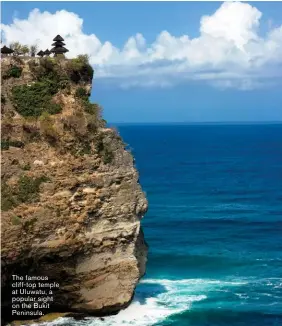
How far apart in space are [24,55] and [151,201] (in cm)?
4289

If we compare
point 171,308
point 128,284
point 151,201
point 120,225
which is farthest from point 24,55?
point 151,201

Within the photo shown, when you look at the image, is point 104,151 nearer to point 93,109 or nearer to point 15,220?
point 93,109

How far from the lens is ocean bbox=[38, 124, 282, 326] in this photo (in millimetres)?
37094

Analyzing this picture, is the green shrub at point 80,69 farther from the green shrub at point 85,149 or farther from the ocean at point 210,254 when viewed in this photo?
the ocean at point 210,254

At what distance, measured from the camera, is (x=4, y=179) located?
31.5 m

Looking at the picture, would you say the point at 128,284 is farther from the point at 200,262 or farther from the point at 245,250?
the point at 245,250

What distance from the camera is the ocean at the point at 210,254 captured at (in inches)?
1460

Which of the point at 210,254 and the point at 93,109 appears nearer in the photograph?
the point at 93,109

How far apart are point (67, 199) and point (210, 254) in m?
22.8

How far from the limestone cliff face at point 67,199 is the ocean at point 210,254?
2.28m

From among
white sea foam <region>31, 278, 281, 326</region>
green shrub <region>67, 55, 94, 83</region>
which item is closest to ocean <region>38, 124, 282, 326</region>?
white sea foam <region>31, 278, 281, 326</region>

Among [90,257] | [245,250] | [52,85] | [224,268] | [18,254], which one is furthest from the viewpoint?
[245,250]

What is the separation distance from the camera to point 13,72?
3531 centimetres

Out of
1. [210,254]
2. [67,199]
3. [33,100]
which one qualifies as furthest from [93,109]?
[210,254]
